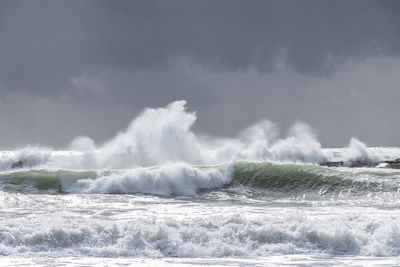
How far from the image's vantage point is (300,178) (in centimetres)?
2236

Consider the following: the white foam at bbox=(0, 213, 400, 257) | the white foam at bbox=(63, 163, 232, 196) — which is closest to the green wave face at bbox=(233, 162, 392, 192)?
the white foam at bbox=(63, 163, 232, 196)

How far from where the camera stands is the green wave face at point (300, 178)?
2059 cm

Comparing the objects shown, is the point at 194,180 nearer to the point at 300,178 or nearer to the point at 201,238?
the point at 300,178

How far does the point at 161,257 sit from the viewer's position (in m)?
10.7

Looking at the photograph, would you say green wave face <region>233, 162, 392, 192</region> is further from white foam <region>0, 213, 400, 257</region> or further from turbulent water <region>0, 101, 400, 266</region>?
white foam <region>0, 213, 400, 257</region>

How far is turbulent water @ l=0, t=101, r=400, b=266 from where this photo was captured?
35.8ft

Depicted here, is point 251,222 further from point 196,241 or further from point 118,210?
point 118,210

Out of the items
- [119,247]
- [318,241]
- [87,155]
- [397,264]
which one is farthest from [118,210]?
[87,155]

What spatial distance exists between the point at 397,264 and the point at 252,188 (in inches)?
468

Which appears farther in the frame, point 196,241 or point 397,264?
point 196,241

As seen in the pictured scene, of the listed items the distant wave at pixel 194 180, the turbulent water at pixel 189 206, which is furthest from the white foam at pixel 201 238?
the distant wave at pixel 194 180

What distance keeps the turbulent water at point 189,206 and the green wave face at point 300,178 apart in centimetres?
4

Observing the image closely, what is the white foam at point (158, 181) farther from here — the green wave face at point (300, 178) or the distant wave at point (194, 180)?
the green wave face at point (300, 178)

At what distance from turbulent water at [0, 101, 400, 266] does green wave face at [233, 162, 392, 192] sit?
4cm
